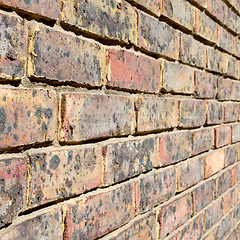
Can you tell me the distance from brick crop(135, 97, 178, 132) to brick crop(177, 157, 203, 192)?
0.15 metres

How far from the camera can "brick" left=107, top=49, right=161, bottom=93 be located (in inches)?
26.2

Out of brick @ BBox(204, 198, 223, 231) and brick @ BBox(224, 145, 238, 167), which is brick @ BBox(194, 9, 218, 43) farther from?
brick @ BBox(204, 198, 223, 231)

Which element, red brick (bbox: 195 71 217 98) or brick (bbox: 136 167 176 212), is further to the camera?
red brick (bbox: 195 71 217 98)

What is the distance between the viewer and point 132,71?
0.72 meters

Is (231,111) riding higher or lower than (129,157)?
higher

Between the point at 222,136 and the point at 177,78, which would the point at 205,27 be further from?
the point at 222,136

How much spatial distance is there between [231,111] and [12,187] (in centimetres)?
114

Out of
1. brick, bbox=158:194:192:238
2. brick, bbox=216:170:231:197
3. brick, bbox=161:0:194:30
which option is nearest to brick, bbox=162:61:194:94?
brick, bbox=161:0:194:30

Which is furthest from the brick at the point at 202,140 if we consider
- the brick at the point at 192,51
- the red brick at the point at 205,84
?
the brick at the point at 192,51

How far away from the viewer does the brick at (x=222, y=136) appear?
1.22 m

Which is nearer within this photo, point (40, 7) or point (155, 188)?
point (40, 7)

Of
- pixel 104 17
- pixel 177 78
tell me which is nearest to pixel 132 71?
pixel 104 17

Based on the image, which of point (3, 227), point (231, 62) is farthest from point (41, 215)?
point (231, 62)

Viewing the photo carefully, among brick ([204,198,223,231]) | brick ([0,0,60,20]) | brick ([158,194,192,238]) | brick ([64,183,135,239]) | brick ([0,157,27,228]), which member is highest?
brick ([0,0,60,20])
